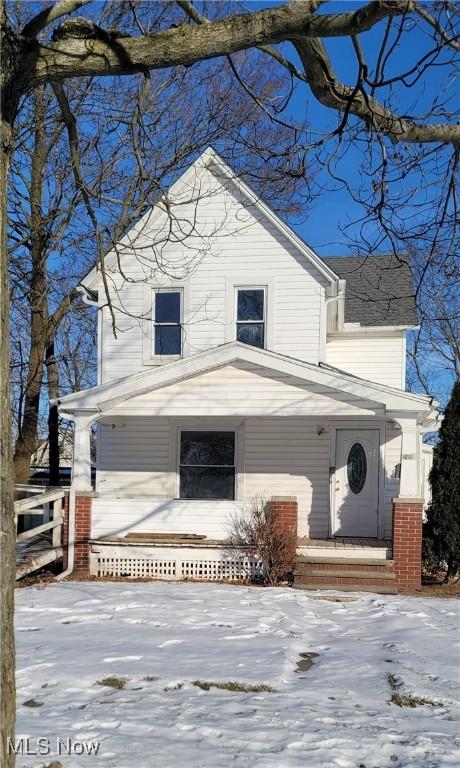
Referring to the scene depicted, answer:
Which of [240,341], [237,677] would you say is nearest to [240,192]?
[240,341]

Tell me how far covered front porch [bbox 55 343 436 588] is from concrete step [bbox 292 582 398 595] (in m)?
0.68

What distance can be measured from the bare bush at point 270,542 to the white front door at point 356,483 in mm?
2444

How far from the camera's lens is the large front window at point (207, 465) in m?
13.2

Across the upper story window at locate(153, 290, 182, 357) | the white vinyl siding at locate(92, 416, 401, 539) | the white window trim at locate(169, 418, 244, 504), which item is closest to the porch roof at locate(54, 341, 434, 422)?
the white vinyl siding at locate(92, 416, 401, 539)

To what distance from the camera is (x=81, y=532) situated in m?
11.5

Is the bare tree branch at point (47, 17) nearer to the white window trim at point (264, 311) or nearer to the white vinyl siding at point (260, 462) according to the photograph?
the white window trim at point (264, 311)

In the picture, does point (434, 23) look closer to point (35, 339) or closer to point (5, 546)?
point (5, 546)

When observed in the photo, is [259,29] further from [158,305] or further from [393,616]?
[158,305]

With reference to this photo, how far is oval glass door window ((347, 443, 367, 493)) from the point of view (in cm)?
1329

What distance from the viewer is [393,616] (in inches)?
340

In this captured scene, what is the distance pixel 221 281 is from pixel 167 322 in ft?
4.36

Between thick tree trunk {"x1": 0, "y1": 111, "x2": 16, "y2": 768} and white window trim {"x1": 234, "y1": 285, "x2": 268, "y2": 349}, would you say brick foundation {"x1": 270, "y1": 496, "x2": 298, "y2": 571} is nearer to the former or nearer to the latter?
white window trim {"x1": 234, "y1": 285, "x2": 268, "y2": 349}

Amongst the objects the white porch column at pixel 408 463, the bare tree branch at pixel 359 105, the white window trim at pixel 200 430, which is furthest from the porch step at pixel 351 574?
the bare tree branch at pixel 359 105

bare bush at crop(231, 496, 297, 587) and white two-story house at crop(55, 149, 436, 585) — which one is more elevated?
white two-story house at crop(55, 149, 436, 585)
